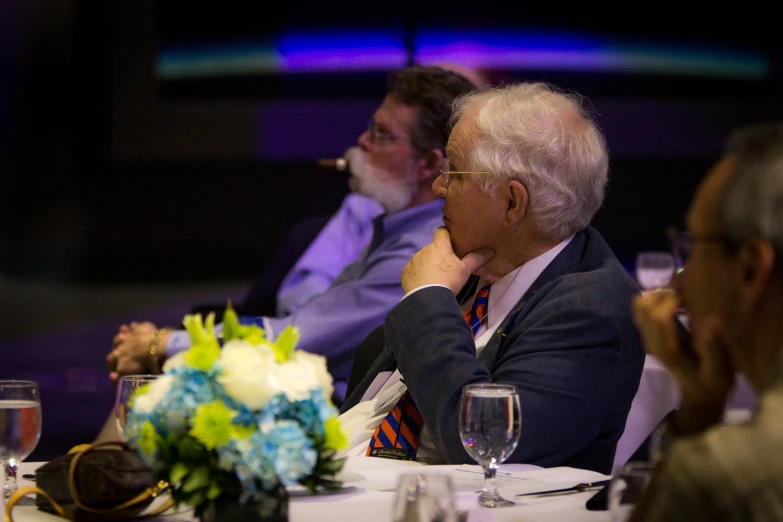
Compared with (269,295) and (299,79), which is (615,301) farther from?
(299,79)

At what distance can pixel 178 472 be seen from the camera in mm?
1188

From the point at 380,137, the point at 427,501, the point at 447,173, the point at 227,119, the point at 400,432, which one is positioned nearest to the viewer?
the point at 427,501

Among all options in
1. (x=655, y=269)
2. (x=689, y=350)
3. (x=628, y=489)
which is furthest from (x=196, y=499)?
(x=655, y=269)

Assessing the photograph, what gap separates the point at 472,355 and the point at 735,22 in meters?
4.80

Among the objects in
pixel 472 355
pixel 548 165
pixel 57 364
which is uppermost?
pixel 548 165

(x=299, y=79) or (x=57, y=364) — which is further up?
(x=299, y=79)

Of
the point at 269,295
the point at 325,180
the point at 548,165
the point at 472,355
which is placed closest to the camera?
the point at 472,355

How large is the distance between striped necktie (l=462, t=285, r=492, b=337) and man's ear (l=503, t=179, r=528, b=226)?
0.19 metres

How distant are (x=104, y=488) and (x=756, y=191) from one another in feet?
2.96

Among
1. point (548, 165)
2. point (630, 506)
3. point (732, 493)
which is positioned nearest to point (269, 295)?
point (548, 165)

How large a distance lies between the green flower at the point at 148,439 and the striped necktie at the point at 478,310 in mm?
1144

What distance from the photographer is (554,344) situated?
1.98m

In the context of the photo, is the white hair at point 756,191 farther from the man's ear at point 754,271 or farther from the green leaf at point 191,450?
the green leaf at point 191,450

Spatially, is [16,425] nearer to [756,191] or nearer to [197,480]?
[197,480]
